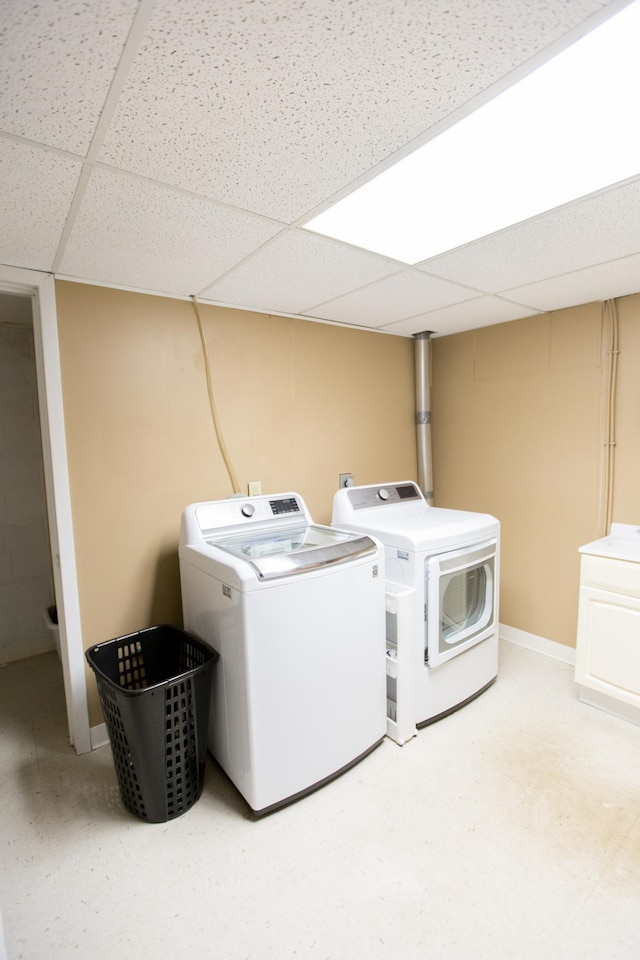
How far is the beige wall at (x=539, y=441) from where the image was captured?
8.27ft

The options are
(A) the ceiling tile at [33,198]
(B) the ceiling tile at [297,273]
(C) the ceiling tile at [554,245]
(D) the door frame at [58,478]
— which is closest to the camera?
(A) the ceiling tile at [33,198]

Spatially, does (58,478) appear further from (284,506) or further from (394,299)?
(394,299)

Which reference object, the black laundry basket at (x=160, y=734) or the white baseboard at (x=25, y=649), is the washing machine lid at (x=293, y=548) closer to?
the black laundry basket at (x=160, y=734)

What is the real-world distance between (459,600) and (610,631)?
735 millimetres

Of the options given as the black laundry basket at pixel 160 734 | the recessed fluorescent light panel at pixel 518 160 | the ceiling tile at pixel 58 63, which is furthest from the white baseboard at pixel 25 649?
the recessed fluorescent light panel at pixel 518 160

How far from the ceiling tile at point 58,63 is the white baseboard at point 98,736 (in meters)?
2.32

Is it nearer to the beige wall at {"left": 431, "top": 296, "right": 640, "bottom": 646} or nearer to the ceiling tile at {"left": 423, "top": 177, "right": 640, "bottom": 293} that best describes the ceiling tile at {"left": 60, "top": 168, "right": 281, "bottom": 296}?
the ceiling tile at {"left": 423, "top": 177, "right": 640, "bottom": 293}

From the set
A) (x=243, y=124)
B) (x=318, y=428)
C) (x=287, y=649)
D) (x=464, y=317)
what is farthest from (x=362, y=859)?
(x=464, y=317)

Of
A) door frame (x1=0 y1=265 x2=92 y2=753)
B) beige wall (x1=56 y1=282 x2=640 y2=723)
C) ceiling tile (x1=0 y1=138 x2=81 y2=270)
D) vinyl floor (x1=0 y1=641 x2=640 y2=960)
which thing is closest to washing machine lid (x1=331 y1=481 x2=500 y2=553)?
beige wall (x1=56 y1=282 x2=640 y2=723)

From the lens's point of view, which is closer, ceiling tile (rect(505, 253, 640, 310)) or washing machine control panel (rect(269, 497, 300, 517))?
ceiling tile (rect(505, 253, 640, 310))

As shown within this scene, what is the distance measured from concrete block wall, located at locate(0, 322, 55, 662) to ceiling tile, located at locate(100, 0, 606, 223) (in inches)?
91.6

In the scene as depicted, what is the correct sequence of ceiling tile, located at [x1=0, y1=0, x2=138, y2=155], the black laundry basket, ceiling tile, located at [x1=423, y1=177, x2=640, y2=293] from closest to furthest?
ceiling tile, located at [x1=0, y1=0, x2=138, y2=155] → ceiling tile, located at [x1=423, y1=177, x2=640, y2=293] → the black laundry basket

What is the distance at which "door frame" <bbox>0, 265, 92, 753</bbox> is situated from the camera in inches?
74.9

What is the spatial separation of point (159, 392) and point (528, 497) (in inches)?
93.2
